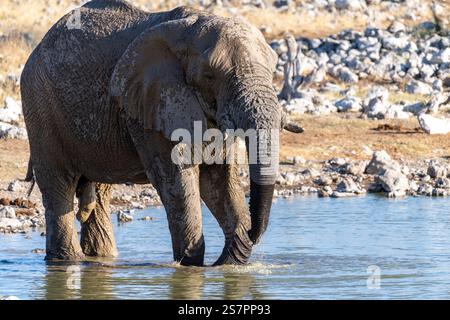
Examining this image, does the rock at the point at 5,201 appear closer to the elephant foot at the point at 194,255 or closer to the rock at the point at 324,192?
the rock at the point at 324,192

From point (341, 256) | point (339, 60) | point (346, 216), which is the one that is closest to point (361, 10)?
point (339, 60)

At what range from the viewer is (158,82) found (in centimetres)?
1124

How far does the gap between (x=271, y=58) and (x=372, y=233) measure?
3.85 meters

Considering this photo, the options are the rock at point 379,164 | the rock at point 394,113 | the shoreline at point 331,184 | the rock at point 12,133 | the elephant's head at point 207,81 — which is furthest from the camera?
the rock at point 394,113

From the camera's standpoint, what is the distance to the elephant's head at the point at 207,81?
1030 centimetres

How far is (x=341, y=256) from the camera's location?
41.4 ft

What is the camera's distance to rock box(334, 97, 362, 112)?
2197 centimetres

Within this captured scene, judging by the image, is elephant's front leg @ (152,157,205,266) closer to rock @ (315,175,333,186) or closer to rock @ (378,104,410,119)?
rock @ (315,175,333,186)

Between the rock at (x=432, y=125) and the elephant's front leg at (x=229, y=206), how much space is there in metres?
8.92

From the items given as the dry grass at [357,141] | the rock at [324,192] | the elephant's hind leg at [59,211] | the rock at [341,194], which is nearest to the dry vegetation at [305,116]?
the dry grass at [357,141]

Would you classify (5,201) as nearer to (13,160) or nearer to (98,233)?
(13,160)

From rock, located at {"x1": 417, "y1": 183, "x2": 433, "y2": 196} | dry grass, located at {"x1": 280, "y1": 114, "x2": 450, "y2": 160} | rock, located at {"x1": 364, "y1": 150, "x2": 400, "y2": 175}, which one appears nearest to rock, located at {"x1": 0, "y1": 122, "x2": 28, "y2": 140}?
dry grass, located at {"x1": 280, "y1": 114, "x2": 450, "y2": 160}

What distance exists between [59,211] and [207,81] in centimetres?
233

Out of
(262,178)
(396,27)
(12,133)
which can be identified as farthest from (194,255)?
(396,27)
